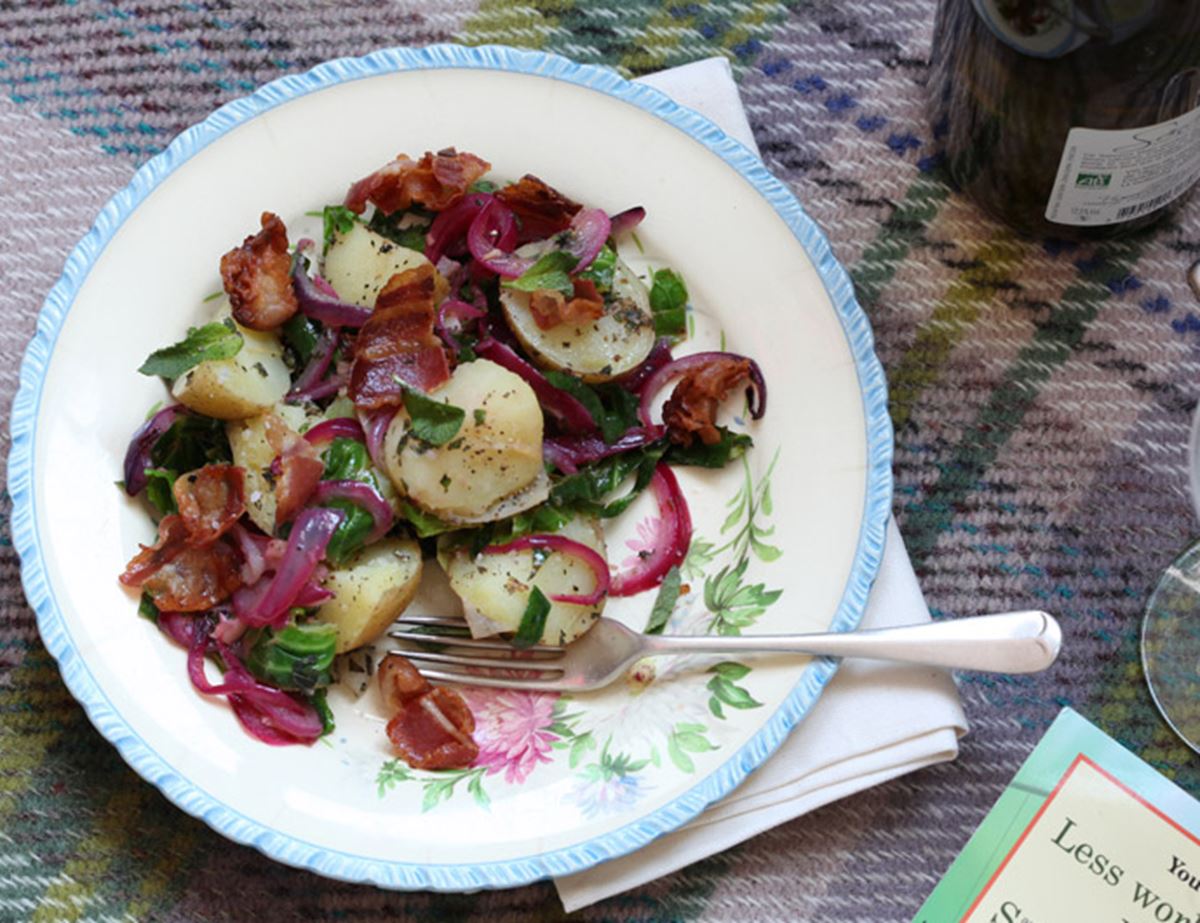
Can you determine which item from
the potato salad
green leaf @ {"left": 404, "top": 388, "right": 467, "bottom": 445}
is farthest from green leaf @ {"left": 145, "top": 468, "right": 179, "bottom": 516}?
green leaf @ {"left": 404, "top": 388, "right": 467, "bottom": 445}

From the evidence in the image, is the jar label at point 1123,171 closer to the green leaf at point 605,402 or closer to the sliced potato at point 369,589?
the green leaf at point 605,402

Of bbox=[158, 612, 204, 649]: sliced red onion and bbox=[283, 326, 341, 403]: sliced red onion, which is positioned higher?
bbox=[283, 326, 341, 403]: sliced red onion

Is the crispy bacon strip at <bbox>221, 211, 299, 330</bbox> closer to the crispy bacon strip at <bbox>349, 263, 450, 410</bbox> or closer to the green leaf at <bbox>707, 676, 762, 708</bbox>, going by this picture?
the crispy bacon strip at <bbox>349, 263, 450, 410</bbox>

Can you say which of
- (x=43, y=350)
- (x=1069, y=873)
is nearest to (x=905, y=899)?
(x=1069, y=873)

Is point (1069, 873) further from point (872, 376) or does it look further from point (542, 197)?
point (542, 197)

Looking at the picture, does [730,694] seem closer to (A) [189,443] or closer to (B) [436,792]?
(B) [436,792]

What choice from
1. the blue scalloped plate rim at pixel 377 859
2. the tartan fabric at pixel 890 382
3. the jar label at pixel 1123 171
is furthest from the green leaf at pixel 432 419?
the jar label at pixel 1123 171
